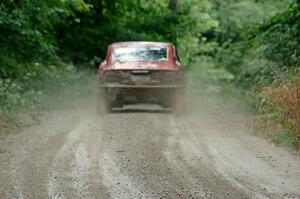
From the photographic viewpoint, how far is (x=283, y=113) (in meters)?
12.9

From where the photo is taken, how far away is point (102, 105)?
18375 millimetres

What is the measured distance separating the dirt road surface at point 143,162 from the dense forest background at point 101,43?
2.97ft

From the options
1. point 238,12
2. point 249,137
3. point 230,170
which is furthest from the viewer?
point 238,12

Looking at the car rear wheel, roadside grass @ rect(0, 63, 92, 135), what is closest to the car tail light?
the car rear wheel

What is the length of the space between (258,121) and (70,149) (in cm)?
415

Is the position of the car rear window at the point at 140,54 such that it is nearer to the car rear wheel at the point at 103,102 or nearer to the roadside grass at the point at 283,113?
the car rear wheel at the point at 103,102

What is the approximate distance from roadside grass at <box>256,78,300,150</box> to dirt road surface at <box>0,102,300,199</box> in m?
0.30

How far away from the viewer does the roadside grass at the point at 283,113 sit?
12.5m

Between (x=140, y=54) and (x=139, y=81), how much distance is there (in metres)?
1.10

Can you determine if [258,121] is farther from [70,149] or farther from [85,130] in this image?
[70,149]

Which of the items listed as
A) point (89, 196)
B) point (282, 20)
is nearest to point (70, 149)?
point (89, 196)

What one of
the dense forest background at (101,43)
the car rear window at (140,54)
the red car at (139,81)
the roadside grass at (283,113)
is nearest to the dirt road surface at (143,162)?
the roadside grass at (283,113)

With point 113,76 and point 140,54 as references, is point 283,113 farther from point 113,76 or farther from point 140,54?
point 140,54

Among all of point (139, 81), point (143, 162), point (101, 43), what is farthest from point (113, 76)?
point (101, 43)
